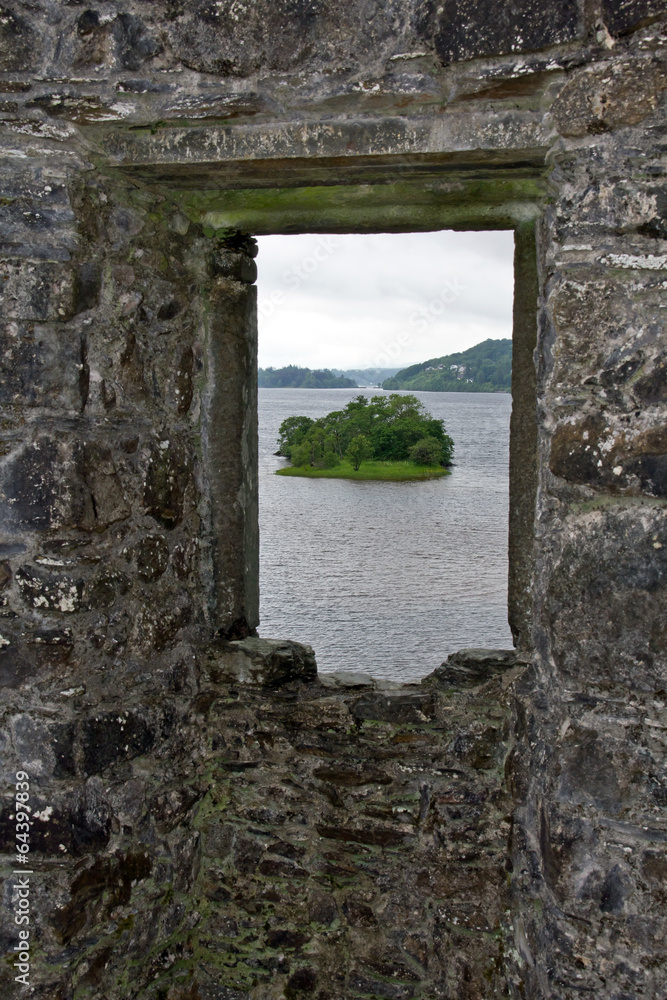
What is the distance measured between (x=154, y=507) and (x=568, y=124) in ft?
4.81

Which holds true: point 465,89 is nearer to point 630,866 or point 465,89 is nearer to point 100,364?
point 100,364

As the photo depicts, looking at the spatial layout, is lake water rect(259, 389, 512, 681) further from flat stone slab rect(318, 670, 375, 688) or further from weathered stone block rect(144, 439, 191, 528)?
weathered stone block rect(144, 439, 191, 528)

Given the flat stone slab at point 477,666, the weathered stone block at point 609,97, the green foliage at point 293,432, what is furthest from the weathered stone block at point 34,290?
the green foliage at point 293,432

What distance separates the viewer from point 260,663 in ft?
8.20

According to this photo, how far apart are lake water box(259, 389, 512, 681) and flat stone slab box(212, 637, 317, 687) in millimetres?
432

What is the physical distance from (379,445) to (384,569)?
1897mm

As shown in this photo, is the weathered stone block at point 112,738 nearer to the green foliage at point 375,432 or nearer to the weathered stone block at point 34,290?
the weathered stone block at point 34,290

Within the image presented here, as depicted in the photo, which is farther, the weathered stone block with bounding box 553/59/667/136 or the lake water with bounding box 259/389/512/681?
the lake water with bounding box 259/389/512/681

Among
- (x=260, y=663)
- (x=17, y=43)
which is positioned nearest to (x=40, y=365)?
(x=17, y=43)

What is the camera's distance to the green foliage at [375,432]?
6.10 metres

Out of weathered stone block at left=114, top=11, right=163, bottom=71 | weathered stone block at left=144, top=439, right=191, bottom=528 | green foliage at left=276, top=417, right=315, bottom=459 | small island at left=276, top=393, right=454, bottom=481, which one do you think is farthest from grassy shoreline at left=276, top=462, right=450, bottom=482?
weathered stone block at left=114, top=11, right=163, bottom=71

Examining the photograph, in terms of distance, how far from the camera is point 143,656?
2316 millimetres

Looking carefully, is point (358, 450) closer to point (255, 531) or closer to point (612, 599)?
Answer: point (255, 531)

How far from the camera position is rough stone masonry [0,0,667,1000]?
184 cm
